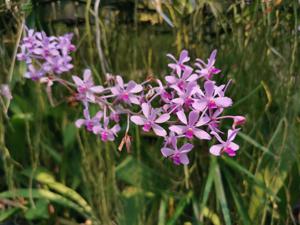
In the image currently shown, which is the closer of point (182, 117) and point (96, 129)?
point (182, 117)

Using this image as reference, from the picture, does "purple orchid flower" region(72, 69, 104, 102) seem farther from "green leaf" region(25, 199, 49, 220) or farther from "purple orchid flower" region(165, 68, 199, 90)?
"green leaf" region(25, 199, 49, 220)

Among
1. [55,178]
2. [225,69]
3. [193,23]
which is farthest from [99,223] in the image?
[193,23]

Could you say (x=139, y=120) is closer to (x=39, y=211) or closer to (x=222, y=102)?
(x=222, y=102)

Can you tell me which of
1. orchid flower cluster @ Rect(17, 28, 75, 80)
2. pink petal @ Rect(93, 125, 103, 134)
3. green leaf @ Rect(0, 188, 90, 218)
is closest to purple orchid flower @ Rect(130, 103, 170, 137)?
pink petal @ Rect(93, 125, 103, 134)

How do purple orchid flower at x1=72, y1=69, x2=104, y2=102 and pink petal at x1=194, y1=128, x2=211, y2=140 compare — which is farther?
purple orchid flower at x1=72, y1=69, x2=104, y2=102

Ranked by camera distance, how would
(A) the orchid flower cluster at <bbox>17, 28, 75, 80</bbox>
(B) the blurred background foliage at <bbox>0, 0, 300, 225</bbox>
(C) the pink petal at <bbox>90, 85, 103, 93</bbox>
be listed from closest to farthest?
1. (C) the pink petal at <bbox>90, 85, 103, 93</bbox>
2. (A) the orchid flower cluster at <bbox>17, 28, 75, 80</bbox>
3. (B) the blurred background foliage at <bbox>0, 0, 300, 225</bbox>

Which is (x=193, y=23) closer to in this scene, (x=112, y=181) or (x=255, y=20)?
(x=255, y=20)

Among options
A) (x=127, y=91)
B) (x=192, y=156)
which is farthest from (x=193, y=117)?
(x=192, y=156)

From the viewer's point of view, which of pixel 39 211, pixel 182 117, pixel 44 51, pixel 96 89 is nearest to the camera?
pixel 182 117
